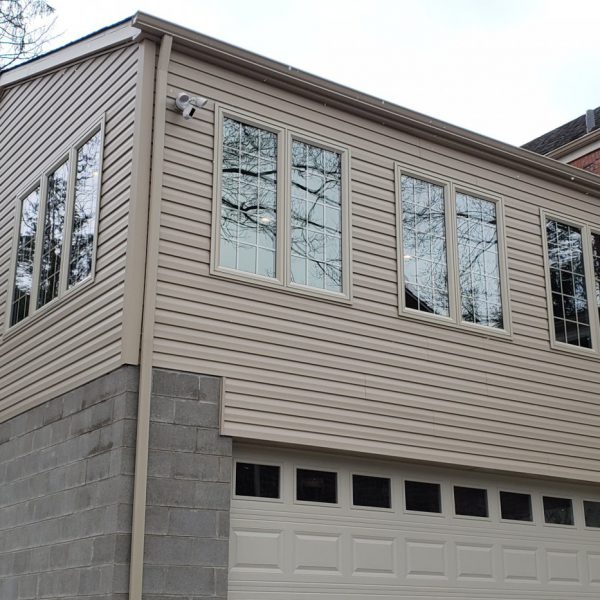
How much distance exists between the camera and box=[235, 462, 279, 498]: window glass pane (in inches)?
323

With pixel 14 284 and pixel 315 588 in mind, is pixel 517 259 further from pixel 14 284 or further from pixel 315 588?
pixel 14 284

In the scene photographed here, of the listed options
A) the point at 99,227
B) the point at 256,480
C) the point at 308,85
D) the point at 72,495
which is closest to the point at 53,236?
the point at 99,227

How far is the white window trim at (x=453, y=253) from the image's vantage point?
9695mm

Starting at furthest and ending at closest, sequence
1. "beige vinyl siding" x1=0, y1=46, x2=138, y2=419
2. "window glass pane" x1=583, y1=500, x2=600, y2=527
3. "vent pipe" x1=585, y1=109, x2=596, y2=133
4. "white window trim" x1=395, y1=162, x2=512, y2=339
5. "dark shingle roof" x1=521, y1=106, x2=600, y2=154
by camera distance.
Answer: "dark shingle roof" x1=521, y1=106, x2=600, y2=154 → "vent pipe" x1=585, y1=109, x2=596, y2=133 → "window glass pane" x1=583, y1=500, x2=600, y2=527 → "white window trim" x1=395, y1=162, x2=512, y2=339 → "beige vinyl siding" x1=0, y1=46, x2=138, y2=419

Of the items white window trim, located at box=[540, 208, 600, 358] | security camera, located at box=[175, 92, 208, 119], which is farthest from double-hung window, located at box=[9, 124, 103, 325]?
white window trim, located at box=[540, 208, 600, 358]

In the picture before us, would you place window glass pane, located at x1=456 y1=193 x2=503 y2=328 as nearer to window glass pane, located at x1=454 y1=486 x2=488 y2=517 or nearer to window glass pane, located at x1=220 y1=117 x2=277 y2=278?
window glass pane, located at x1=454 y1=486 x2=488 y2=517

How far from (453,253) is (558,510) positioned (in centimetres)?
314

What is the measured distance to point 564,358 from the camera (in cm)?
1071

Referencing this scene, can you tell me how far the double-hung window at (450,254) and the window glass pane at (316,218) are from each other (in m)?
0.80

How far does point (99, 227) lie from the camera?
28.2ft

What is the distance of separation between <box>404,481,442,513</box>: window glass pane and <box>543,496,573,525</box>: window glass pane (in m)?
1.57

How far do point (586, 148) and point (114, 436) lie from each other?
32.7 feet

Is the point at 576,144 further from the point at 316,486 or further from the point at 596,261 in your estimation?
the point at 316,486

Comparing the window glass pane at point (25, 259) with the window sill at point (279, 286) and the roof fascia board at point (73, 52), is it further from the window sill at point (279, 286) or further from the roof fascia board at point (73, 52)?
the window sill at point (279, 286)
